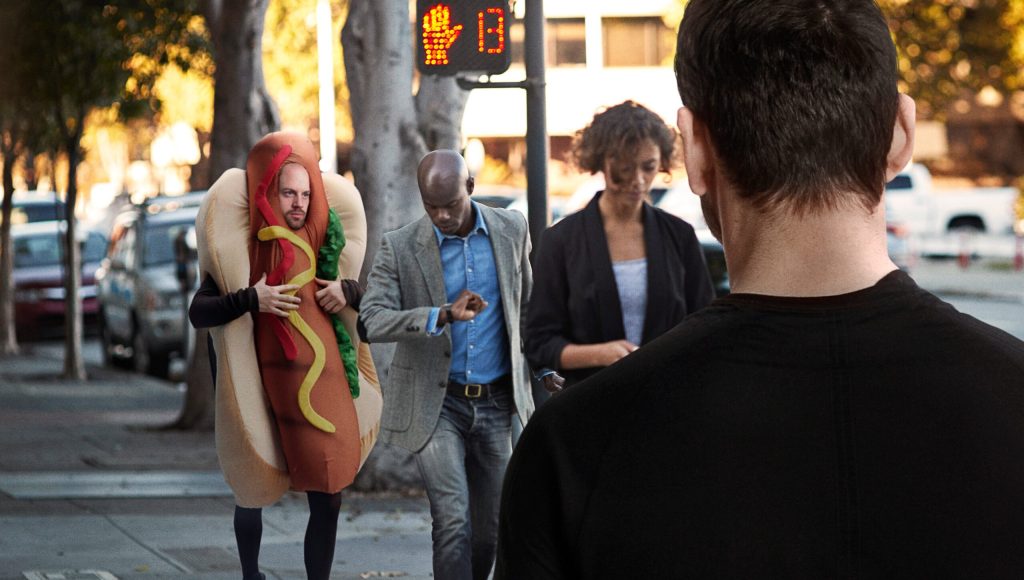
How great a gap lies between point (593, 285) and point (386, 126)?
4.37 meters

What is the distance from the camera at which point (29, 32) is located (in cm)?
1658

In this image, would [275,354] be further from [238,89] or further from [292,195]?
[238,89]

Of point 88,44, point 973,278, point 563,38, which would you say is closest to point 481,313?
point 88,44

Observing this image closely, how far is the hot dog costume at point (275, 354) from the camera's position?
6.03 meters

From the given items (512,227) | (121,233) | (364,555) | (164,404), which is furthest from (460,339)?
(121,233)

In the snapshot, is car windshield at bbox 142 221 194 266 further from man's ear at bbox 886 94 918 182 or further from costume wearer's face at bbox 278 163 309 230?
man's ear at bbox 886 94 918 182

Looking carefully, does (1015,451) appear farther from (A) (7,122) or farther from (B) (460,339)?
(A) (7,122)

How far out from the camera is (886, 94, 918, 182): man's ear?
1.59 m

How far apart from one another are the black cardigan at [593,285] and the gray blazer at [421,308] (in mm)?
214

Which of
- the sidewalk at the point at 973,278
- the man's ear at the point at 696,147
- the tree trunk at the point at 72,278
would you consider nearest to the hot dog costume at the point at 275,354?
the man's ear at the point at 696,147

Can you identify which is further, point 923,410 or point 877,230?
point 877,230

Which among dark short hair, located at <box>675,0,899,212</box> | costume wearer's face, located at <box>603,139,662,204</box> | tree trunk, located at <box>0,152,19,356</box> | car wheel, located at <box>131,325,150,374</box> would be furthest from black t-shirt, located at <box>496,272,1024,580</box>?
tree trunk, located at <box>0,152,19,356</box>

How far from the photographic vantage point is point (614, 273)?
215 inches

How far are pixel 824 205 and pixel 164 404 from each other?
48.9 ft
